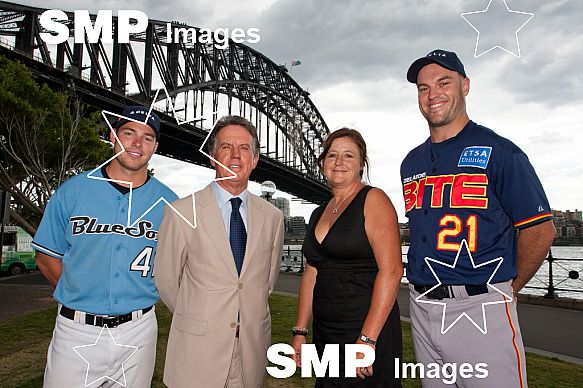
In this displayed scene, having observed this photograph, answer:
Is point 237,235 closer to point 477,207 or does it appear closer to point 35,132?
point 477,207

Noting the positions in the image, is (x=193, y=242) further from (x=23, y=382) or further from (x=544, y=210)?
(x=23, y=382)

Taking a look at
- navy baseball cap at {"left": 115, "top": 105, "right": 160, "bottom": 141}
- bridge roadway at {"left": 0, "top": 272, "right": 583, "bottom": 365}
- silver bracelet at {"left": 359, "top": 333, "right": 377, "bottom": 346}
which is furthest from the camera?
bridge roadway at {"left": 0, "top": 272, "right": 583, "bottom": 365}

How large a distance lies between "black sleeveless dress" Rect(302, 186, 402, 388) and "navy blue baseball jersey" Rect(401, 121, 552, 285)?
32 centimetres

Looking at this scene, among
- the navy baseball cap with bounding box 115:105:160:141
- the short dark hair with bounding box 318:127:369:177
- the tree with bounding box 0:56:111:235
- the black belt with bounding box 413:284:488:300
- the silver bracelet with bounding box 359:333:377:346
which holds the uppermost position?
the tree with bounding box 0:56:111:235

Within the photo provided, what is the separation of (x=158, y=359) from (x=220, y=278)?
3593mm

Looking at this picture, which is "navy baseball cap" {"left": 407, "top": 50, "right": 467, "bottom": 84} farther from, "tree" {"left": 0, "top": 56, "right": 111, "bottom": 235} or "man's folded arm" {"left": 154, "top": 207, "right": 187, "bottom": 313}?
"tree" {"left": 0, "top": 56, "right": 111, "bottom": 235}

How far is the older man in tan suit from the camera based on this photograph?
102 inches

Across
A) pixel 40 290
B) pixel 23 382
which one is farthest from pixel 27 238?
pixel 23 382

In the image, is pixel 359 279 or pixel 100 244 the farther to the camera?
pixel 100 244

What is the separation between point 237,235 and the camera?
2.79 meters

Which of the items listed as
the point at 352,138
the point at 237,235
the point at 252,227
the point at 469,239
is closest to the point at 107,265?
the point at 237,235

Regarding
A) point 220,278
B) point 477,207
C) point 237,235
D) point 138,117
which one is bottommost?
point 220,278

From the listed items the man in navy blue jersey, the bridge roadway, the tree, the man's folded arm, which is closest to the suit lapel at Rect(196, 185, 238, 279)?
the man's folded arm

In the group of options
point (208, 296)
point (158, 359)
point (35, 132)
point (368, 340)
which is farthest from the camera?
point (35, 132)
